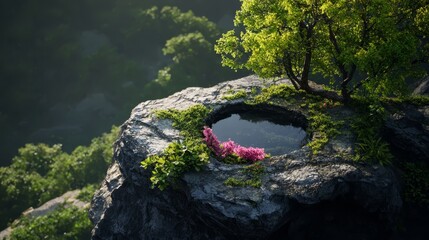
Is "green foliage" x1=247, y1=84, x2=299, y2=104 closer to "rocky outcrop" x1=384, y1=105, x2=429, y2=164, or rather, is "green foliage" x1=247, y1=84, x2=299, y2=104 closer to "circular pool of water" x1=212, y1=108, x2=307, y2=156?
"circular pool of water" x1=212, y1=108, x2=307, y2=156

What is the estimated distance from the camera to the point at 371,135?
13461mm

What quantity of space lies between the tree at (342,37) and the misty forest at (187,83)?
5 centimetres

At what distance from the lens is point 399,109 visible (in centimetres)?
1538

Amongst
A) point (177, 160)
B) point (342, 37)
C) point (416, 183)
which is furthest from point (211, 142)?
point (416, 183)

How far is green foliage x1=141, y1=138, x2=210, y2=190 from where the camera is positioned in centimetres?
1247

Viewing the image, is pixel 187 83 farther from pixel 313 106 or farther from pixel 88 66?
pixel 313 106

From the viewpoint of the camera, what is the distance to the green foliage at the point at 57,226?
21625mm

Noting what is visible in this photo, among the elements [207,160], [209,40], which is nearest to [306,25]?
[207,160]

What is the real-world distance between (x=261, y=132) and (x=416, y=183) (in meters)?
6.40

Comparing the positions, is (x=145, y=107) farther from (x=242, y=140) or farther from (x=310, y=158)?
(x=310, y=158)

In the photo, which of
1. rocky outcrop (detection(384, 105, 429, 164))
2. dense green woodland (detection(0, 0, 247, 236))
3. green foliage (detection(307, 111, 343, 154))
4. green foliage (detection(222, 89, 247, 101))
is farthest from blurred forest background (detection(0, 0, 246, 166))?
→ rocky outcrop (detection(384, 105, 429, 164))

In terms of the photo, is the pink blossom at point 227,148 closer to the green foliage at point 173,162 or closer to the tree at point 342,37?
the green foliage at point 173,162

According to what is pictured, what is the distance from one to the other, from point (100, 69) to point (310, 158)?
38203 millimetres

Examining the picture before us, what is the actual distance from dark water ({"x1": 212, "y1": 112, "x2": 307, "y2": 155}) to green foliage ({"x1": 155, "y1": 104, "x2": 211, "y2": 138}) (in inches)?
33.7
